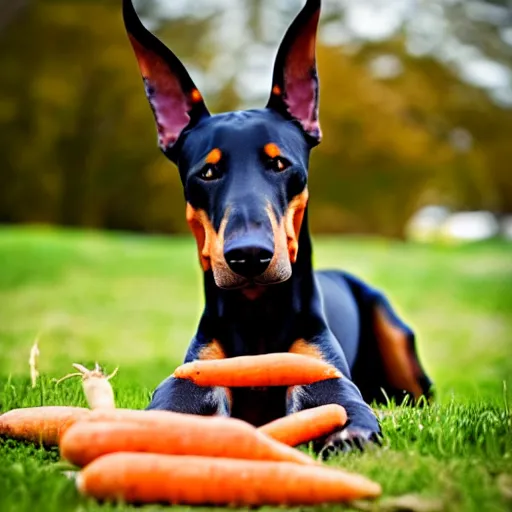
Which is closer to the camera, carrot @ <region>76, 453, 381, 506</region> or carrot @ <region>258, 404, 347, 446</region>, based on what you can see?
carrot @ <region>76, 453, 381, 506</region>

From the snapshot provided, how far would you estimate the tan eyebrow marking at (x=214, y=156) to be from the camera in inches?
157

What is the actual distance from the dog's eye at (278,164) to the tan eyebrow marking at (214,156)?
9.3 inches

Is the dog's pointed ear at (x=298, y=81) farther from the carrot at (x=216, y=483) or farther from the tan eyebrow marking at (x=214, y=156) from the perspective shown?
the carrot at (x=216, y=483)

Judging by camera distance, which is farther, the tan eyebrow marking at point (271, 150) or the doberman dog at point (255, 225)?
the tan eyebrow marking at point (271, 150)

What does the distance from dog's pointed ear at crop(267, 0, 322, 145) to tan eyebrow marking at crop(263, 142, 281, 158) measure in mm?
448

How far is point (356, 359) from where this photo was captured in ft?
17.3

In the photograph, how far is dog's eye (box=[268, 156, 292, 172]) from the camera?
398 cm

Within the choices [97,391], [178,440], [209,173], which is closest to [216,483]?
[178,440]

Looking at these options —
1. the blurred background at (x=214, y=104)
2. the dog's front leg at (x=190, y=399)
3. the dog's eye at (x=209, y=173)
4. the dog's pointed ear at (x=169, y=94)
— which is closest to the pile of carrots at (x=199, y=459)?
the dog's front leg at (x=190, y=399)

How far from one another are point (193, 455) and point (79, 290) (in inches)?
492

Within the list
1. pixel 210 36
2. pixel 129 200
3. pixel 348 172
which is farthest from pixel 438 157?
pixel 129 200

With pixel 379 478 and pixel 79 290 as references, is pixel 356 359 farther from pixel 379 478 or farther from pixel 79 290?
pixel 79 290

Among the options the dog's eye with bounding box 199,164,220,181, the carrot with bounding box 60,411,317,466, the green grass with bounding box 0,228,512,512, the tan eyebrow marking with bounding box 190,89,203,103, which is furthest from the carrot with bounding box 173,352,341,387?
the tan eyebrow marking with bounding box 190,89,203,103

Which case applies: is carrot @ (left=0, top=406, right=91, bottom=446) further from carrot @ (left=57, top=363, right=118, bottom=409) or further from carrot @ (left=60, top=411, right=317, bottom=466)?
carrot @ (left=60, top=411, right=317, bottom=466)
